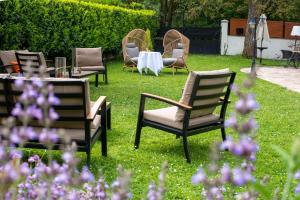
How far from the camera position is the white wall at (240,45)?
26.0 metres

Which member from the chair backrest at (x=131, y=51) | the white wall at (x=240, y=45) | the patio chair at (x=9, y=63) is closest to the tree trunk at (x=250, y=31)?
the white wall at (x=240, y=45)

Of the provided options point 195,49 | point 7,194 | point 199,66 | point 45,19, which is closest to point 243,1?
point 195,49

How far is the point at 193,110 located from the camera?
523 centimetres

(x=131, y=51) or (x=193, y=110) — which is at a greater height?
(x=193, y=110)

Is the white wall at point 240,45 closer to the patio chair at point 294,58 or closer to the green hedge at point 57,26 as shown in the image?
the patio chair at point 294,58

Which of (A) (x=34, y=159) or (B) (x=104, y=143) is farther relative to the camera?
(B) (x=104, y=143)

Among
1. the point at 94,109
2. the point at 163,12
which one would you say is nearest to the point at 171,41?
the point at 163,12

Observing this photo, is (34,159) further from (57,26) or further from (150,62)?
(150,62)

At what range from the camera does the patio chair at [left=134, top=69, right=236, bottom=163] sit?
5104 millimetres

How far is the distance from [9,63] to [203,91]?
597cm

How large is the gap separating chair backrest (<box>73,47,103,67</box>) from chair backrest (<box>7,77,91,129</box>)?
8179 millimetres

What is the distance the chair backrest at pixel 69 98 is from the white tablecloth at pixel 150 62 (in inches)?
411

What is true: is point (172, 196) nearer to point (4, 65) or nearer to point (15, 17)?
point (4, 65)

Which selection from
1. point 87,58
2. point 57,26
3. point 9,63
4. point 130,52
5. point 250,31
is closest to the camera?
point 9,63
